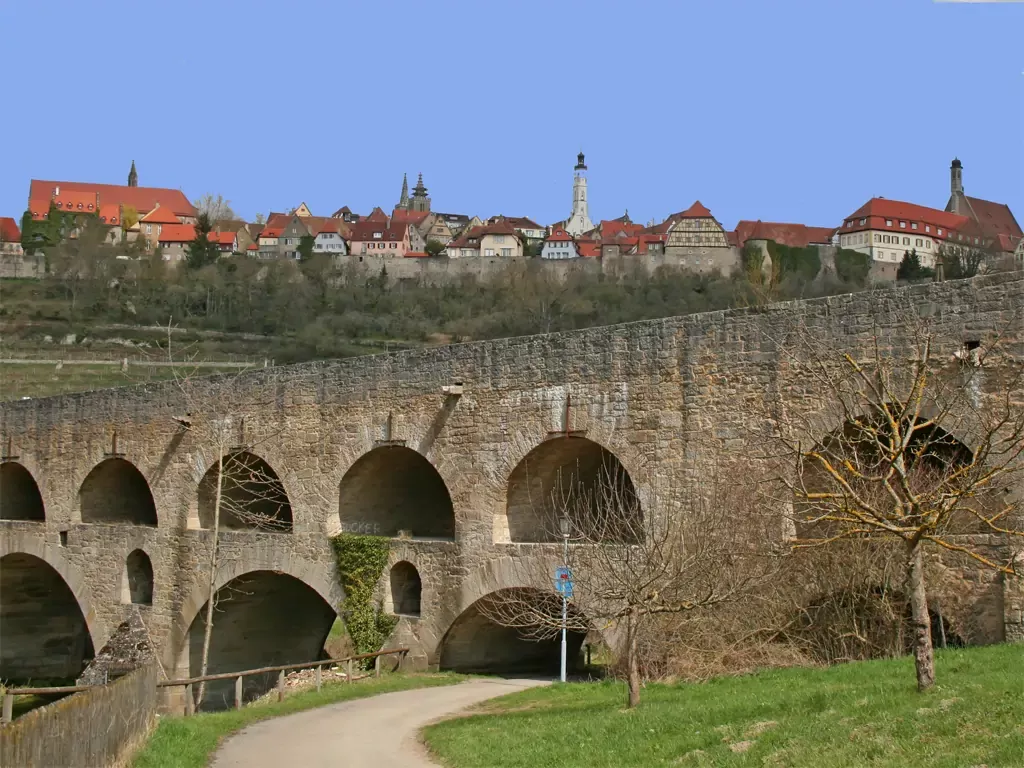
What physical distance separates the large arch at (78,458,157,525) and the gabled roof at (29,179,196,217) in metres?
101

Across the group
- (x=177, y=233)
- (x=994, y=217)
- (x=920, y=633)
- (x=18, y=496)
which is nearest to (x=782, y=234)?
(x=994, y=217)

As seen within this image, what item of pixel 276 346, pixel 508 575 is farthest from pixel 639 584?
pixel 276 346

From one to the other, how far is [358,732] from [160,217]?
388ft

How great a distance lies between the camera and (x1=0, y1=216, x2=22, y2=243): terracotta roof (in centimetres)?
11712

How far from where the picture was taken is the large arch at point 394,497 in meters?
21.2

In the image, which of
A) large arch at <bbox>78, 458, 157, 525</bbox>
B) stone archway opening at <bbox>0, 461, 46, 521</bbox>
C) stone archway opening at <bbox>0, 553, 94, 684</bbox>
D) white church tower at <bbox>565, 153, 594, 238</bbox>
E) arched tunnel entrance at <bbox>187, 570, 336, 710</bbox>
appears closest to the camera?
arched tunnel entrance at <bbox>187, 570, 336, 710</bbox>

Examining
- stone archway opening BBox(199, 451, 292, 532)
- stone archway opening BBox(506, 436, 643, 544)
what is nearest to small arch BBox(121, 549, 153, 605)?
stone archway opening BBox(199, 451, 292, 532)

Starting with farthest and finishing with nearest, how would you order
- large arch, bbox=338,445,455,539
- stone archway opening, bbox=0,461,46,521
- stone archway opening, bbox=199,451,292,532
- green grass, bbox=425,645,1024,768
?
stone archway opening, bbox=0,461,46,521, stone archway opening, bbox=199,451,292,532, large arch, bbox=338,445,455,539, green grass, bbox=425,645,1024,768

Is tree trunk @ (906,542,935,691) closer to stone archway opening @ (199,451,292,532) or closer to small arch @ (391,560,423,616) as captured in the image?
small arch @ (391,560,423,616)

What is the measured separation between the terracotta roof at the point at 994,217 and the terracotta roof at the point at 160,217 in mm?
76654

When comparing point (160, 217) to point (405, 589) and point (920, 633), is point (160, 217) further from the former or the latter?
point (920, 633)

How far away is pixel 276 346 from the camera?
80.7 m

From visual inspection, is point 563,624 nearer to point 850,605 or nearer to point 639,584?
point 639,584

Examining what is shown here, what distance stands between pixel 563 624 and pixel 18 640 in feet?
73.5
